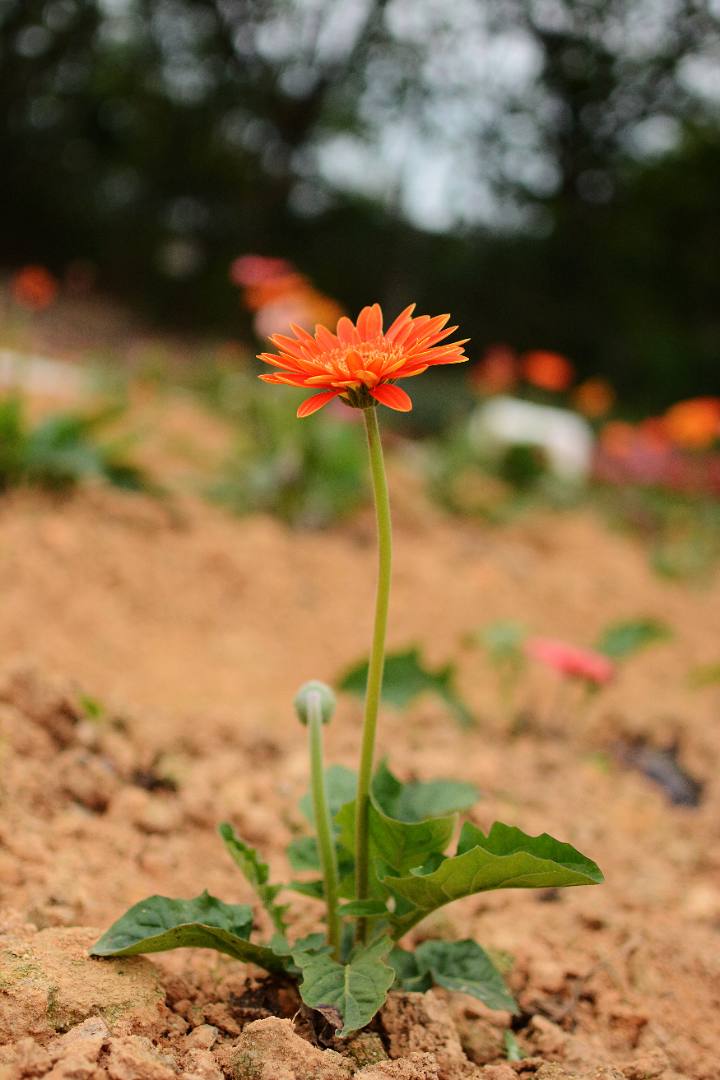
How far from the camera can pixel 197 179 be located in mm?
11586

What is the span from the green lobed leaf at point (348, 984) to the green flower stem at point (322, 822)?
8cm

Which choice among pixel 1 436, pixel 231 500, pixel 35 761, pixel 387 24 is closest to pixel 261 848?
pixel 35 761

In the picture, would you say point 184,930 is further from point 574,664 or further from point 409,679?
point 574,664

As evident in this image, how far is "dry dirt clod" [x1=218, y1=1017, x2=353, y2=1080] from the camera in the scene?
0.96m

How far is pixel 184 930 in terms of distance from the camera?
41.2 inches

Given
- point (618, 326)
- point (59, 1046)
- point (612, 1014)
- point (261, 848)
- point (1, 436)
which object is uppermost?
point (618, 326)

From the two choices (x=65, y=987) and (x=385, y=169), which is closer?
(x=65, y=987)

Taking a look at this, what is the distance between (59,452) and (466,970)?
8.09ft

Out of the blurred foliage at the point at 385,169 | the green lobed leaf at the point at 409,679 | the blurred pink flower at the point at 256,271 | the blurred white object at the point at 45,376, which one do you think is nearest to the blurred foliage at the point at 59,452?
the blurred pink flower at the point at 256,271

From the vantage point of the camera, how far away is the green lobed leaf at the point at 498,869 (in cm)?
99

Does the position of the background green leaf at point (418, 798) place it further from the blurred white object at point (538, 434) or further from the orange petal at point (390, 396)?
the blurred white object at point (538, 434)

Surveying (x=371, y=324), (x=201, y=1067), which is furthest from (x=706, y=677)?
(x=201, y=1067)

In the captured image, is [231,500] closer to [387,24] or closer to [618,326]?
[618,326]

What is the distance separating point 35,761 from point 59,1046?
26.9 inches
